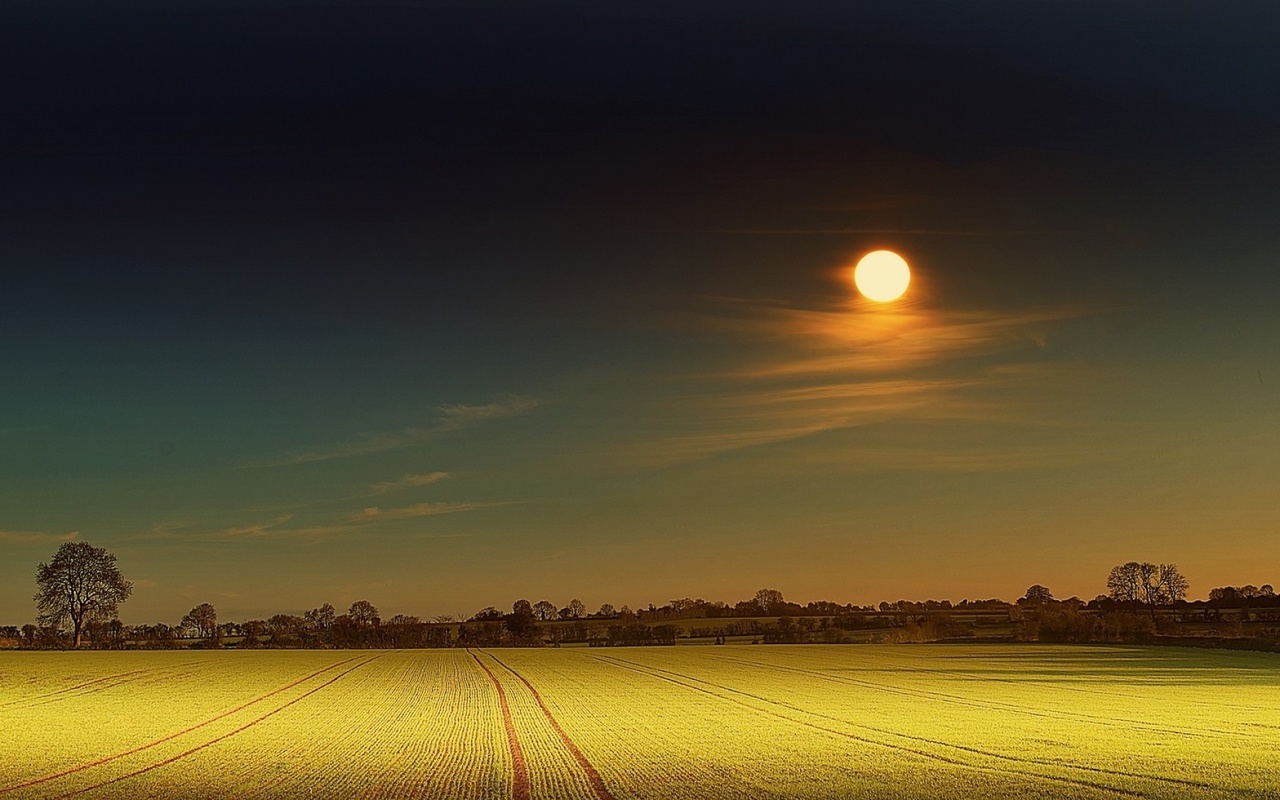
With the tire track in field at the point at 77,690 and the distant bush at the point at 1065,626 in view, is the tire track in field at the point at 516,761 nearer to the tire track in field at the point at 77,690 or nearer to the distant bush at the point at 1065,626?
the tire track in field at the point at 77,690

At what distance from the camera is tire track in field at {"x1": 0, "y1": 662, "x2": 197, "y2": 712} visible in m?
45.7

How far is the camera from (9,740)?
31219 millimetres

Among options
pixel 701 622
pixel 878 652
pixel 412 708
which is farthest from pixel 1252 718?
pixel 701 622

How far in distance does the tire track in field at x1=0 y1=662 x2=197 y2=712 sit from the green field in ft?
0.91

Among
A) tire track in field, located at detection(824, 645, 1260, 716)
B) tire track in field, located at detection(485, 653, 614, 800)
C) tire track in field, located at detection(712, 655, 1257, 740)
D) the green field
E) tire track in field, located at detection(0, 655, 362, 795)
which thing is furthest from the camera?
tire track in field, located at detection(824, 645, 1260, 716)

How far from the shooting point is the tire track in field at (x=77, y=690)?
45666 millimetres

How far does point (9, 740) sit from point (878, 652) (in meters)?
77.8

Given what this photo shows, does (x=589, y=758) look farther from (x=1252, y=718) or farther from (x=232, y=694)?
(x=232, y=694)

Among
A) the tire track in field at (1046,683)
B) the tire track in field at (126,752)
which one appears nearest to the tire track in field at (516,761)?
the tire track in field at (126,752)

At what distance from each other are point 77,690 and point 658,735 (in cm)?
3846

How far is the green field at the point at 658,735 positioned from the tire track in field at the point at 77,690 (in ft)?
0.91

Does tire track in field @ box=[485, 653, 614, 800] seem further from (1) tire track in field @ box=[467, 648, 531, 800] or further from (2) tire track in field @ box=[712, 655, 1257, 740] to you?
(2) tire track in field @ box=[712, 655, 1257, 740]

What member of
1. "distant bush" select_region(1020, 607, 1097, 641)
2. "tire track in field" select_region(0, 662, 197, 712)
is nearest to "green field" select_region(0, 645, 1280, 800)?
"tire track in field" select_region(0, 662, 197, 712)

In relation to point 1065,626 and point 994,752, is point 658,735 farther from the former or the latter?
point 1065,626
